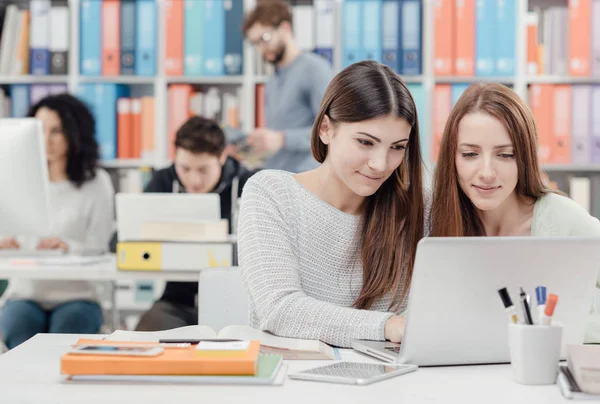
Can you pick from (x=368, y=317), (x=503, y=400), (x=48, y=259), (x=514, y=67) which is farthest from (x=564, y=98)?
(x=503, y=400)

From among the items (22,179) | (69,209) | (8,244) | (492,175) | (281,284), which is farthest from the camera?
(69,209)

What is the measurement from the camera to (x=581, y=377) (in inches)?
38.6

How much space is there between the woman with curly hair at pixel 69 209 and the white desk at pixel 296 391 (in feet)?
5.50

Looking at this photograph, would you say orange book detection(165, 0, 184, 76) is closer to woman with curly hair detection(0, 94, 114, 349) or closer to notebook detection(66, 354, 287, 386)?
woman with curly hair detection(0, 94, 114, 349)

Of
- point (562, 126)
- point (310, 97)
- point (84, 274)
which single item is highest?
point (310, 97)

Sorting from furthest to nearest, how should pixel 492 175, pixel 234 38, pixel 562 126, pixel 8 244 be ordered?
pixel 234 38 → pixel 562 126 → pixel 8 244 → pixel 492 175

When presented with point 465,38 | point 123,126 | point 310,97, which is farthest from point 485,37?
point 123,126

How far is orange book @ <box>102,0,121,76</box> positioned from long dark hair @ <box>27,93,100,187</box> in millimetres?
537

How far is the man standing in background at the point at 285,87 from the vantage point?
3.19 metres

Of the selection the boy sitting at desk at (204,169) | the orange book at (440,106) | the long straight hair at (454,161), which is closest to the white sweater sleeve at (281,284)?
the long straight hair at (454,161)

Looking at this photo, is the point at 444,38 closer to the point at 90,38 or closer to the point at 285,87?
the point at 285,87

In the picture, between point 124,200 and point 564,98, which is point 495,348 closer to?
point 124,200

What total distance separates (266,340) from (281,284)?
123 millimetres

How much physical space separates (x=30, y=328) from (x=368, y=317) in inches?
67.5
